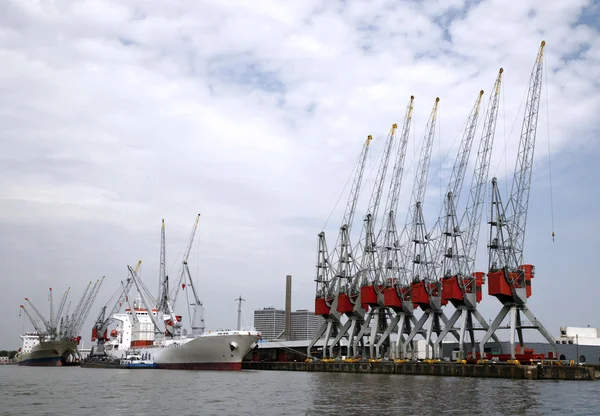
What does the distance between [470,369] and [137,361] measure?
6677 centimetres

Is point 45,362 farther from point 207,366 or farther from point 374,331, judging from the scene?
point 374,331

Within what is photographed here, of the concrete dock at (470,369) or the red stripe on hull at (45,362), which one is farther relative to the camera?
the red stripe on hull at (45,362)

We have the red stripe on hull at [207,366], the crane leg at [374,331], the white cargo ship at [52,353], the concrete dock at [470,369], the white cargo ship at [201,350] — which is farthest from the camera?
the white cargo ship at [52,353]

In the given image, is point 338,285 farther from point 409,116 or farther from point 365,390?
point 365,390

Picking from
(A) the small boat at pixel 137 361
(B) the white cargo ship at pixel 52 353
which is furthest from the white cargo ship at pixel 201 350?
(B) the white cargo ship at pixel 52 353

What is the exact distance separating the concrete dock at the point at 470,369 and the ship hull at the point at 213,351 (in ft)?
69.2

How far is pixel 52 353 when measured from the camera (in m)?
178

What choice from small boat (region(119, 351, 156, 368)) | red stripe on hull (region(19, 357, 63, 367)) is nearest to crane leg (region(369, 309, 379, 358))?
small boat (region(119, 351, 156, 368))

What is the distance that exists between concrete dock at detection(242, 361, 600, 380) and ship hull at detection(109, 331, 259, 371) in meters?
21.1

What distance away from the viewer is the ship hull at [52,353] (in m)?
177

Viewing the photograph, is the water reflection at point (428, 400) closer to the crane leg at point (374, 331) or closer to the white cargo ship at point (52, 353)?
the crane leg at point (374, 331)

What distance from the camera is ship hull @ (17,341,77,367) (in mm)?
177000

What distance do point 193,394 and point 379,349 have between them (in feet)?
271

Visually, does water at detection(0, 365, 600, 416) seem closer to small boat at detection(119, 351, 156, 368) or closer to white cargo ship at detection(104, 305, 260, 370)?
white cargo ship at detection(104, 305, 260, 370)
